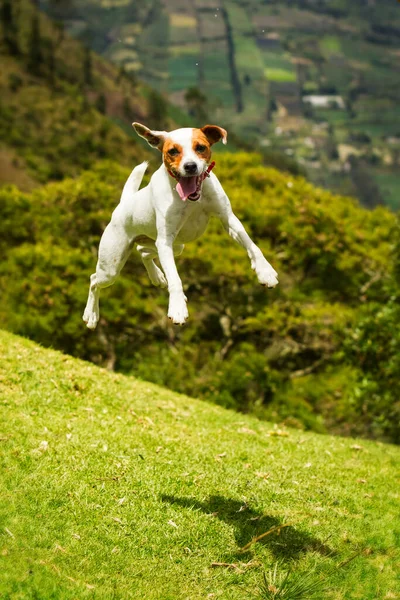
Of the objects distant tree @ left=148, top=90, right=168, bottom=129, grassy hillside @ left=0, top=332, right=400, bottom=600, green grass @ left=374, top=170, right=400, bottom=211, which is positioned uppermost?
grassy hillside @ left=0, top=332, right=400, bottom=600


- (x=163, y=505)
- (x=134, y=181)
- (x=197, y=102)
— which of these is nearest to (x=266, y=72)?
(x=197, y=102)

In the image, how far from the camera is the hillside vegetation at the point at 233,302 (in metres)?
24.8

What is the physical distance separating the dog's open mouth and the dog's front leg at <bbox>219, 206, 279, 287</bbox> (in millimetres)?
524

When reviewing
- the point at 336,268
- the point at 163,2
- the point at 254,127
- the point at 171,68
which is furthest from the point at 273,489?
the point at 163,2

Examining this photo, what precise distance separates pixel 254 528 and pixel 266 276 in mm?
3739

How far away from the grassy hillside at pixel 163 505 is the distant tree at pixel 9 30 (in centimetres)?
8436

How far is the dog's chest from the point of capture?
730 cm

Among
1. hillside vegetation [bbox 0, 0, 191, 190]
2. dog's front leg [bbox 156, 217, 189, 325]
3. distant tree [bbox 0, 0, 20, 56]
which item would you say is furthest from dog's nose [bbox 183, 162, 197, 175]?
distant tree [bbox 0, 0, 20, 56]

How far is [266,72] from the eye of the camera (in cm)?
17475

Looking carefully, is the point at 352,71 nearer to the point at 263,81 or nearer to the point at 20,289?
the point at 263,81

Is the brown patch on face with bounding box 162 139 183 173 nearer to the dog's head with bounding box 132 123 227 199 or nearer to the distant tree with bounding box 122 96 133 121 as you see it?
the dog's head with bounding box 132 123 227 199

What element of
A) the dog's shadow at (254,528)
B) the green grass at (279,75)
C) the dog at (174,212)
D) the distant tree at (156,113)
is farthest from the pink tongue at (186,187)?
the green grass at (279,75)

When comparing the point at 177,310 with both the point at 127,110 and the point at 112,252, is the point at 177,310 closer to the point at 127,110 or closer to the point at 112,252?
the point at 112,252

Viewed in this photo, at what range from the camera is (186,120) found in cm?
12106
